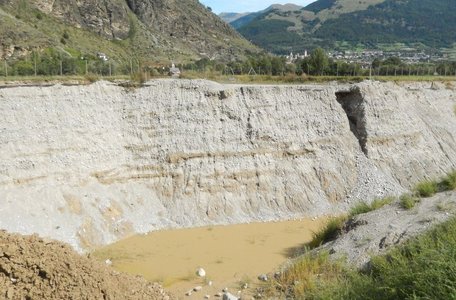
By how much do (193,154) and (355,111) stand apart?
9.87m

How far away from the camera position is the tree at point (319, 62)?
149 ft

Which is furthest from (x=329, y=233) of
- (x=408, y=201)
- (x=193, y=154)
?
(x=193, y=154)

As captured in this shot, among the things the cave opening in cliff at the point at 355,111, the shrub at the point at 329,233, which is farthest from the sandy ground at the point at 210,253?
the cave opening in cliff at the point at 355,111

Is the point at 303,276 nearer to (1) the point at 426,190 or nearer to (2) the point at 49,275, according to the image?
(2) the point at 49,275

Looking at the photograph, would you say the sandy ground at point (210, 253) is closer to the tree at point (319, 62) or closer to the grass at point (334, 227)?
the grass at point (334, 227)

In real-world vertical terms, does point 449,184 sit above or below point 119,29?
below

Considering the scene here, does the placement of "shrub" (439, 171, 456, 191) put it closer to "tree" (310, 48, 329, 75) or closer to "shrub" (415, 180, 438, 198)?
"shrub" (415, 180, 438, 198)

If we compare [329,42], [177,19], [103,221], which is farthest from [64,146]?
[329,42]

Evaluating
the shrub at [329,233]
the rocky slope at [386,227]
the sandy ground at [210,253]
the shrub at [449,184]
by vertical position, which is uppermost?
the shrub at [449,184]

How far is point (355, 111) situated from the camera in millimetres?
26438

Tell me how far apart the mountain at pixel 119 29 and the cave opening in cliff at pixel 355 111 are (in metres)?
34.0

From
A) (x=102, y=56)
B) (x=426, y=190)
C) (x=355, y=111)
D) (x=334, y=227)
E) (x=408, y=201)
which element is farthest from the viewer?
(x=102, y=56)

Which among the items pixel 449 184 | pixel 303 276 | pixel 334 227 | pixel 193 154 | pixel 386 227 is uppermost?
pixel 193 154

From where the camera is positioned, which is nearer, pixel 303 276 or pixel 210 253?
pixel 303 276
